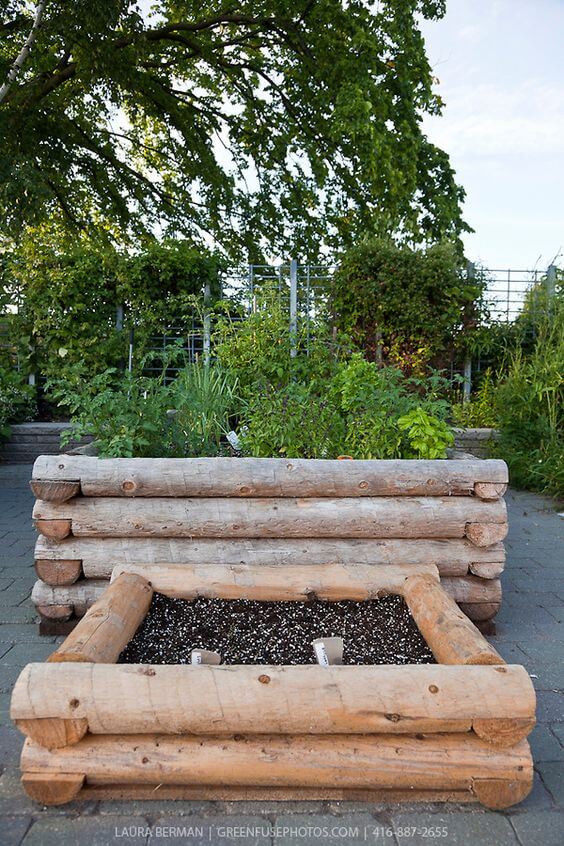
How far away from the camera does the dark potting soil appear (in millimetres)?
2350

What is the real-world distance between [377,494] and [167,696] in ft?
4.82

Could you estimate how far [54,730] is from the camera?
5.96 ft

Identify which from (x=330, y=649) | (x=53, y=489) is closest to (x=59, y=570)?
(x=53, y=489)

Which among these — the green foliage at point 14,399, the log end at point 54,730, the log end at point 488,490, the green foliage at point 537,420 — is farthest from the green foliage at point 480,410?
the log end at point 54,730

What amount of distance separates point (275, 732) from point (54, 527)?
60.1 inches

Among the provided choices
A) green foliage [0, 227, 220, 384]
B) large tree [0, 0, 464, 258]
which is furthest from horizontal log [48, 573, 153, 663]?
large tree [0, 0, 464, 258]

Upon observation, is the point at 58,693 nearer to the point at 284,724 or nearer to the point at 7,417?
the point at 284,724

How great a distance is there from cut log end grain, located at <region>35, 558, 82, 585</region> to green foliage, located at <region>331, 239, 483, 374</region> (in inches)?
A: 237

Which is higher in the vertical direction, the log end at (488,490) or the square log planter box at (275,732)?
the log end at (488,490)

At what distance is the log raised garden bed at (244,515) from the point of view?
116 inches

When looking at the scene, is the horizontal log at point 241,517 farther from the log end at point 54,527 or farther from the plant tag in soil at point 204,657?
the plant tag in soil at point 204,657

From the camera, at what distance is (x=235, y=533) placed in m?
2.97

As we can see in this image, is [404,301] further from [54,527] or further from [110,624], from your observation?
[110,624]

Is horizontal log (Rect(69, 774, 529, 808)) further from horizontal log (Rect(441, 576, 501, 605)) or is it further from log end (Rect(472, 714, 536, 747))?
horizontal log (Rect(441, 576, 501, 605))
